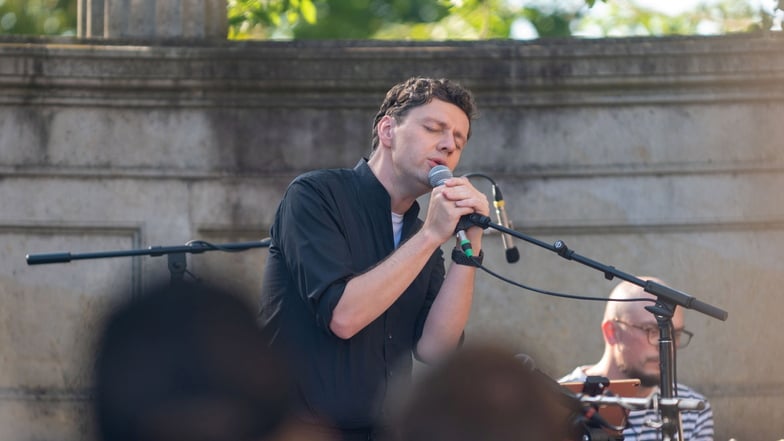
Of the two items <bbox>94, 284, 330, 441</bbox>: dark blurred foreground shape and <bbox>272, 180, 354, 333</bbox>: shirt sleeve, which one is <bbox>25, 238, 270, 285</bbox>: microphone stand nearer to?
<bbox>272, 180, 354, 333</bbox>: shirt sleeve

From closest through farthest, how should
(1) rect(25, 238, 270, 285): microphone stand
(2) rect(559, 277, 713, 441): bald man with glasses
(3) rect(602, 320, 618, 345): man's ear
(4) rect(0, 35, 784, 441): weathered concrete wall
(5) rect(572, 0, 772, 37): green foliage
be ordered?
Result: 1. (1) rect(25, 238, 270, 285): microphone stand
2. (2) rect(559, 277, 713, 441): bald man with glasses
3. (3) rect(602, 320, 618, 345): man's ear
4. (4) rect(0, 35, 784, 441): weathered concrete wall
5. (5) rect(572, 0, 772, 37): green foliage

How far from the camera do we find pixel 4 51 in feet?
18.7

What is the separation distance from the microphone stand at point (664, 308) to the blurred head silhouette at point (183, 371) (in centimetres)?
84

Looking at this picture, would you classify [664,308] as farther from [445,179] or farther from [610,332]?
[610,332]

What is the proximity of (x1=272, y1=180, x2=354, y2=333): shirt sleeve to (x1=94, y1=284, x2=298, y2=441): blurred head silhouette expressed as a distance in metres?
0.38

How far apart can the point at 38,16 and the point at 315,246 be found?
11048mm

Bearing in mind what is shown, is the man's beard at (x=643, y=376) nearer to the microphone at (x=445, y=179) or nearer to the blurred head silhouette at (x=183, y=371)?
the microphone at (x=445, y=179)

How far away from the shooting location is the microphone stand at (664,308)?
3.39m

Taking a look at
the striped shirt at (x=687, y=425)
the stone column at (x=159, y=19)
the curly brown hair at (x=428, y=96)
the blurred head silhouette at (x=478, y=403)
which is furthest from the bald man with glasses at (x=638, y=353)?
the stone column at (x=159, y=19)

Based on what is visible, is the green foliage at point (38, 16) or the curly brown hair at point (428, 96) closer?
the curly brown hair at point (428, 96)

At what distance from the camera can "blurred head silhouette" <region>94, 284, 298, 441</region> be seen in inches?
112

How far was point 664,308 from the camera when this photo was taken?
11.7 ft

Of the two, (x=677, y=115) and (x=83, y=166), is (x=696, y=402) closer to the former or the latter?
(x=677, y=115)

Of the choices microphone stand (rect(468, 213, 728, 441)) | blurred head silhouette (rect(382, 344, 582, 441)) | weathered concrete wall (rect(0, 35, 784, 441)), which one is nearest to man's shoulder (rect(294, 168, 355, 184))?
microphone stand (rect(468, 213, 728, 441))
